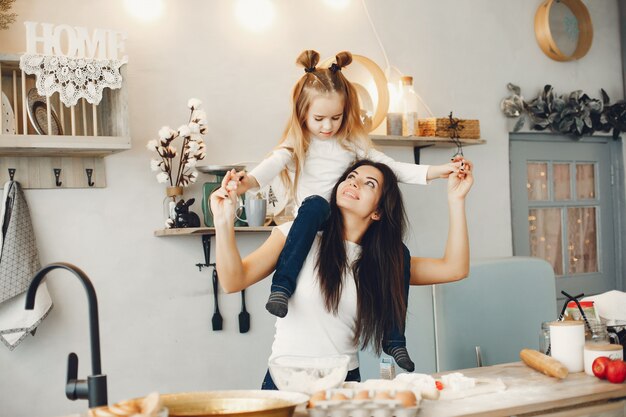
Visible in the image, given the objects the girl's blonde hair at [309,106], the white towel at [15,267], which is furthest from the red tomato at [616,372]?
the white towel at [15,267]

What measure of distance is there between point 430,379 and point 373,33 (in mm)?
2668

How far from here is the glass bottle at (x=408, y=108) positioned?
3.94 metres

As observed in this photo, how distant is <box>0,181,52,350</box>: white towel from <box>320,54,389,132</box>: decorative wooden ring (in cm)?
181

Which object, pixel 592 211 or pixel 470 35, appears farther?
pixel 592 211

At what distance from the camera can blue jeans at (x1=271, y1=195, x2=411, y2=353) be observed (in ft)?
7.23

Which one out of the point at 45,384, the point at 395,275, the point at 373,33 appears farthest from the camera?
the point at 373,33

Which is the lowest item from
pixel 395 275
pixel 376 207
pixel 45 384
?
pixel 45 384

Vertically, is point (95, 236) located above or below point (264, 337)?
above

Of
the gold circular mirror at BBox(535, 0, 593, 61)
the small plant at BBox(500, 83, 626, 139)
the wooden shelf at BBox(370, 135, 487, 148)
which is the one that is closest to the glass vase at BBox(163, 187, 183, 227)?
the wooden shelf at BBox(370, 135, 487, 148)

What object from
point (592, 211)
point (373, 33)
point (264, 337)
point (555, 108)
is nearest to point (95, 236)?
point (264, 337)

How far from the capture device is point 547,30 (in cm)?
463

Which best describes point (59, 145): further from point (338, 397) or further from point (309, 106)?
point (338, 397)

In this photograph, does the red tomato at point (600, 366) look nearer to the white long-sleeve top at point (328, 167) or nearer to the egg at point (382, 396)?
the egg at point (382, 396)

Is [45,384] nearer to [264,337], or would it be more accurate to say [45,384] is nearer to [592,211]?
[264,337]
